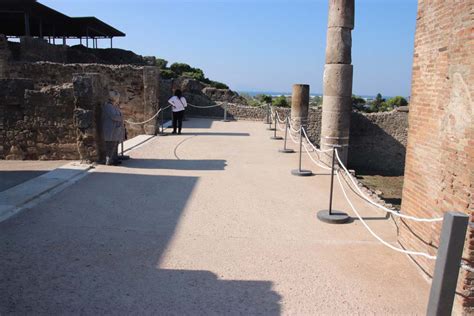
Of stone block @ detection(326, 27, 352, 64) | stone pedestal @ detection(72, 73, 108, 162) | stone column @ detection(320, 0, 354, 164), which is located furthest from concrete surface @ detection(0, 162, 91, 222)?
stone block @ detection(326, 27, 352, 64)

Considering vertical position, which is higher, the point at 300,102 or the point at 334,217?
the point at 300,102

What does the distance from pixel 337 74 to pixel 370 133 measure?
41.3 ft

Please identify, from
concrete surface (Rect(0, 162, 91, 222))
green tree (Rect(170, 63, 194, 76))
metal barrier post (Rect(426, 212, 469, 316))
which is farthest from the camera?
green tree (Rect(170, 63, 194, 76))

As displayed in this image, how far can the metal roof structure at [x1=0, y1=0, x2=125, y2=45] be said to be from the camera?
24.5 meters

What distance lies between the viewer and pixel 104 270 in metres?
4.08

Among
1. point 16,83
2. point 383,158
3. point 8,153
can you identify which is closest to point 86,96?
point 16,83

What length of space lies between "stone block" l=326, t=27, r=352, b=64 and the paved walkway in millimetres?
4176

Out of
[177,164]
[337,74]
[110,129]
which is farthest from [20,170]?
[337,74]

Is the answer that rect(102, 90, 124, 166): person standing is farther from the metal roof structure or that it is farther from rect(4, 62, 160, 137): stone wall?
the metal roof structure

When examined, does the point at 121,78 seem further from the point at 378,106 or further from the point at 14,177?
the point at 378,106

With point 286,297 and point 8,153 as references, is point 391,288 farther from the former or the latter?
point 8,153

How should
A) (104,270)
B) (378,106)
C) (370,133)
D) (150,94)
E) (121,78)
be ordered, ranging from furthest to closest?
(378,106)
(370,133)
(121,78)
(150,94)
(104,270)

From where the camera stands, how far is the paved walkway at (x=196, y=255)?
3590mm

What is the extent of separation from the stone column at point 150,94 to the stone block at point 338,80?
19.0 feet
